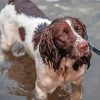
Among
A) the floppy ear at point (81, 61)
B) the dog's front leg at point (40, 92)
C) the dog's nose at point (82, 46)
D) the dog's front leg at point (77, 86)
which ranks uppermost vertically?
the dog's nose at point (82, 46)

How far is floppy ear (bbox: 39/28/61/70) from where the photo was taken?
5.92 meters

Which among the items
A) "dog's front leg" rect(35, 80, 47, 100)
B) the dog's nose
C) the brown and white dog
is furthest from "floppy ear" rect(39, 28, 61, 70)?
"dog's front leg" rect(35, 80, 47, 100)

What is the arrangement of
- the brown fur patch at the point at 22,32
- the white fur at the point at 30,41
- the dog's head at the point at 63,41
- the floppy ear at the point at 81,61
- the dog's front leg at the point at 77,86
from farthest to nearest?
the brown fur patch at the point at 22,32 → the dog's front leg at the point at 77,86 → the white fur at the point at 30,41 → the floppy ear at the point at 81,61 → the dog's head at the point at 63,41

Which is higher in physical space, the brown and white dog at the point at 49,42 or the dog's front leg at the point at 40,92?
the brown and white dog at the point at 49,42

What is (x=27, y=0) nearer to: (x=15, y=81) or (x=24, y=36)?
(x=24, y=36)

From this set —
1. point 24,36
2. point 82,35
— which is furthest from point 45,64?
point 24,36

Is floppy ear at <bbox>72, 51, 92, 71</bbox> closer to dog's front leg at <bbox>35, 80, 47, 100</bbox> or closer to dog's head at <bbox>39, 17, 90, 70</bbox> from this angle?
dog's head at <bbox>39, 17, 90, 70</bbox>

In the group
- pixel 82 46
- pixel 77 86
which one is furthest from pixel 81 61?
pixel 77 86

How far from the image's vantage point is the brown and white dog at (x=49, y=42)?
580 centimetres

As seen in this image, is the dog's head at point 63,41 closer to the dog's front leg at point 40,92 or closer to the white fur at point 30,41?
the white fur at point 30,41

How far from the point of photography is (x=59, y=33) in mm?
5848

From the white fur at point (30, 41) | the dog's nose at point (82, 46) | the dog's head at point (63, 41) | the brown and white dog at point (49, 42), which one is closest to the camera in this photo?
the dog's nose at point (82, 46)

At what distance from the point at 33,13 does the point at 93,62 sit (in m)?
1.47

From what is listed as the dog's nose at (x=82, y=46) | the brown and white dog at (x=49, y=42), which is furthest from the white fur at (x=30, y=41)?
the dog's nose at (x=82, y=46)
